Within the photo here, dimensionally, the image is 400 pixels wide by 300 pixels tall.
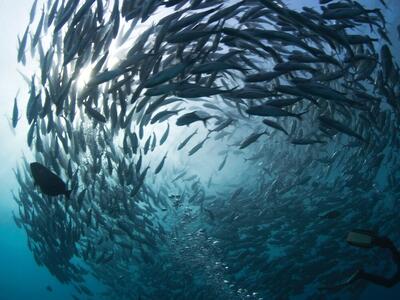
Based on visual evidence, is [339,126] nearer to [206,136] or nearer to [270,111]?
[270,111]

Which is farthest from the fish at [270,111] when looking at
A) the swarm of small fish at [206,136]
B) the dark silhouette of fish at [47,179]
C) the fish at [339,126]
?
the dark silhouette of fish at [47,179]

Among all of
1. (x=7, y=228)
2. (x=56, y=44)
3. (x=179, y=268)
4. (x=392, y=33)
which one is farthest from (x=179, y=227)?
(x=7, y=228)

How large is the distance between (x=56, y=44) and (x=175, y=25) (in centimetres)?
311

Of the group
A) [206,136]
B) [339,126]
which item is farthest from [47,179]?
[339,126]

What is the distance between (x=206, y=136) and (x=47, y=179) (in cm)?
325

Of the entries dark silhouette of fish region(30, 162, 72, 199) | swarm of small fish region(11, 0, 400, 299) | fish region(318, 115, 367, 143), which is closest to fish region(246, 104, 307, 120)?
swarm of small fish region(11, 0, 400, 299)

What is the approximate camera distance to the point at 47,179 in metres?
4.76

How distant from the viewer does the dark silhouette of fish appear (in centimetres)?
470

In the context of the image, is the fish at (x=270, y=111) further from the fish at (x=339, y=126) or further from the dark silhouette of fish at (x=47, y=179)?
the dark silhouette of fish at (x=47, y=179)

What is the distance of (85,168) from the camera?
26.1 ft

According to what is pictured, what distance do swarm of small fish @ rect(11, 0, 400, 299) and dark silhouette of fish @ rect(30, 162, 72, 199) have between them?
0.07 feet

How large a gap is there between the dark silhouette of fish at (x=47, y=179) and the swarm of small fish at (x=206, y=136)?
0.02 m

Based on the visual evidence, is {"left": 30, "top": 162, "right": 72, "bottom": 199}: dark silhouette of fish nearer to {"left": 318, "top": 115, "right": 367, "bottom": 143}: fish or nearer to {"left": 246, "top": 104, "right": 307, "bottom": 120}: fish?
{"left": 246, "top": 104, "right": 307, "bottom": 120}: fish

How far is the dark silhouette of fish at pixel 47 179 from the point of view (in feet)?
15.4
